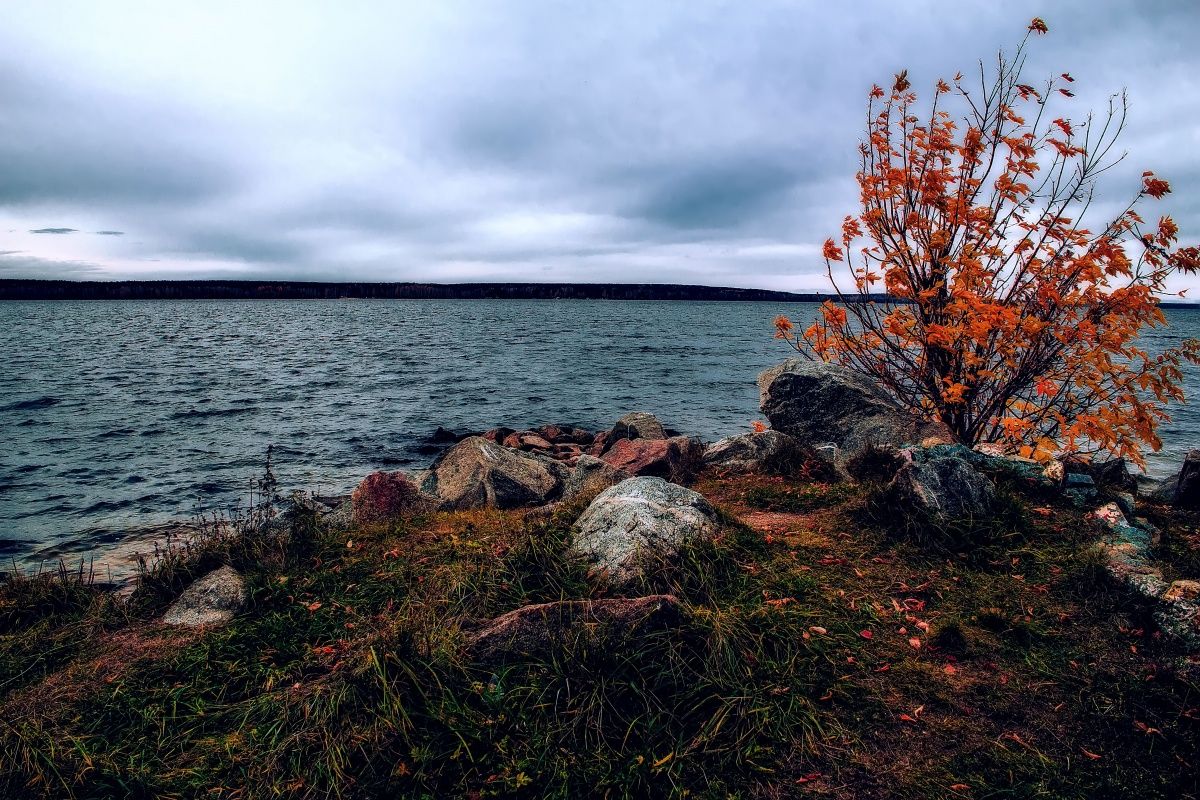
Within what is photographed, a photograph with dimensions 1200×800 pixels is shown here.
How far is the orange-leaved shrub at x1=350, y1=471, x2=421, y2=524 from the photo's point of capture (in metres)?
8.38

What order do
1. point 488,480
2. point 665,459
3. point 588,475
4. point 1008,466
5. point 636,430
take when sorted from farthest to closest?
point 636,430 < point 665,459 < point 588,475 < point 488,480 < point 1008,466

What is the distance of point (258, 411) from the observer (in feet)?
75.3

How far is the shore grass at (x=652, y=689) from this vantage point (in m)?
3.62

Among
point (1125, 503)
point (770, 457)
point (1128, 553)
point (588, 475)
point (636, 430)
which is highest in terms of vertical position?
point (1125, 503)

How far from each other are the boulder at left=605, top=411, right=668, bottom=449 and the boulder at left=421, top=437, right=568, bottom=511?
441cm

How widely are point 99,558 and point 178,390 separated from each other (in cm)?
2064

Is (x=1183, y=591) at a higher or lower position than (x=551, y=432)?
higher

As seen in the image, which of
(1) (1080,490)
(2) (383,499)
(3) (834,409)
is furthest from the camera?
(3) (834,409)

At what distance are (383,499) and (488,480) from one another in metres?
1.58

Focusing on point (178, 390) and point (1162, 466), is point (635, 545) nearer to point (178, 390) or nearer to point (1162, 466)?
point (1162, 466)

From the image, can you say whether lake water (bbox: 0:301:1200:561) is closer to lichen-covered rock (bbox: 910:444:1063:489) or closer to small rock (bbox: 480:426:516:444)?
small rock (bbox: 480:426:516:444)

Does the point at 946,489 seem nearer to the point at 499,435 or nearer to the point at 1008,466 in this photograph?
the point at 1008,466

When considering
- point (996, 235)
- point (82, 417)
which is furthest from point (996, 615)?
point (82, 417)

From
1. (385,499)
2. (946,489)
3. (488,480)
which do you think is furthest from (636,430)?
(946,489)
